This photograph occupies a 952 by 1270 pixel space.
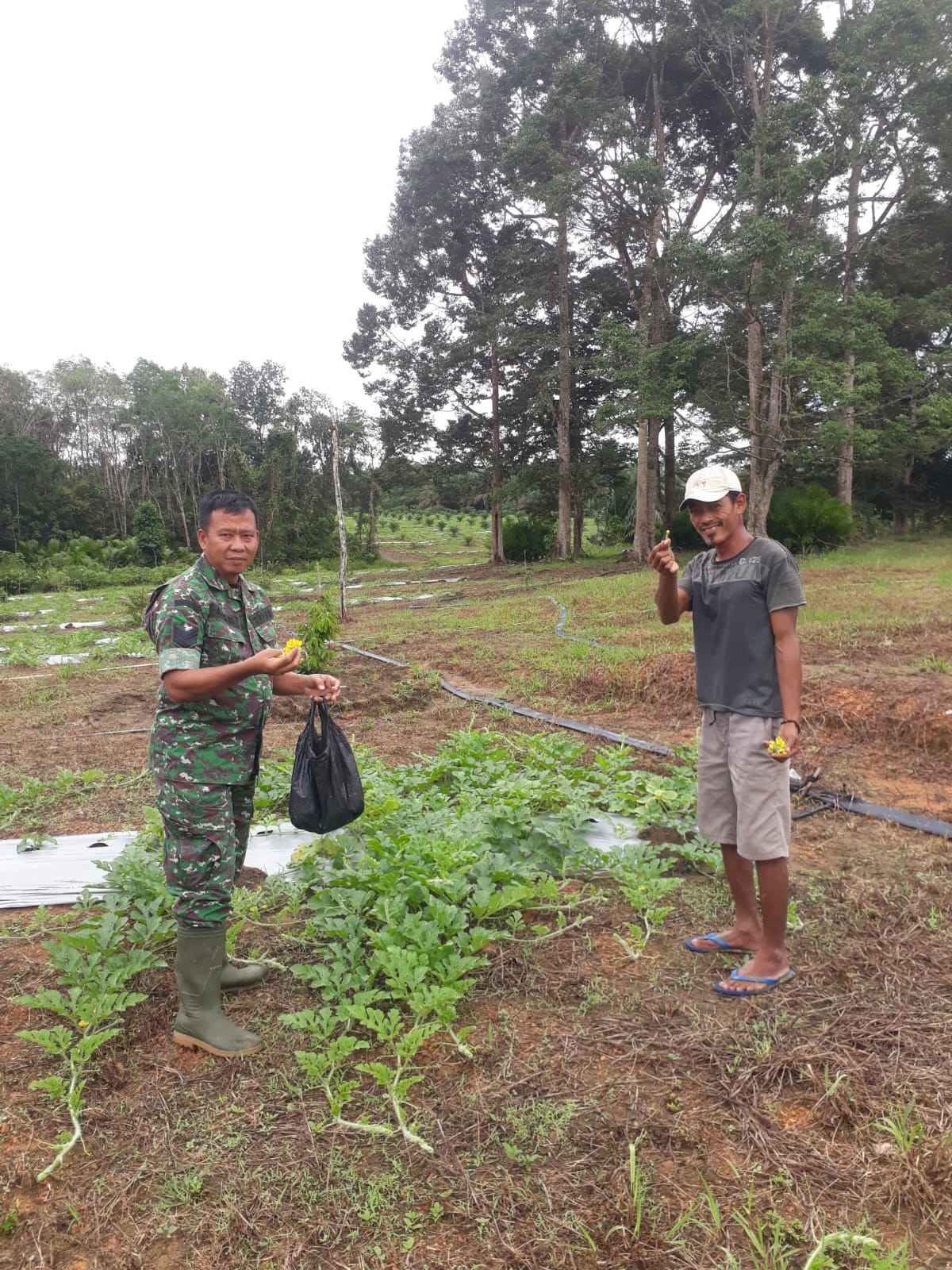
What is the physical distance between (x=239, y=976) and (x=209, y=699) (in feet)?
3.50

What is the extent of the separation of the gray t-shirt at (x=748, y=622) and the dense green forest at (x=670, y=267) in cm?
1310

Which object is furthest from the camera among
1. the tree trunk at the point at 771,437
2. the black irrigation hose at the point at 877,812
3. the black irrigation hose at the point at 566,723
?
the tree trunk at the point at 771,437

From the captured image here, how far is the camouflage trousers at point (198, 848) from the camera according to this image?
7.44 ft

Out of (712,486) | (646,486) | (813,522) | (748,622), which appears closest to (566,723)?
(748,622)

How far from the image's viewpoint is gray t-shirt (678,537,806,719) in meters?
2.49

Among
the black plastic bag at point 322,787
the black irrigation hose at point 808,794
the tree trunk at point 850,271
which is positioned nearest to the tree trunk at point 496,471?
the tree trunk at point 850,271

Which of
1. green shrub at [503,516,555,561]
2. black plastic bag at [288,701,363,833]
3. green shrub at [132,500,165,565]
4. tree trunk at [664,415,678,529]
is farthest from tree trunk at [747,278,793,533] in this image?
green shrub at [132,500,165,565]

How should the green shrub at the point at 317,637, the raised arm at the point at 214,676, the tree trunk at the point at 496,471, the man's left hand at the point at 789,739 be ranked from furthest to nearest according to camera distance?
the tree trunk at the point at 496,471
the green shrub at the point at 317,637
the man's left hand at the point at 789,739
the raised arm at the point at 214,676

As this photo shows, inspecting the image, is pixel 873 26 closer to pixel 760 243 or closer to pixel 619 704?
pixel 760 243

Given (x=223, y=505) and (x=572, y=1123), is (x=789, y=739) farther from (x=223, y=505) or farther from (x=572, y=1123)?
(x=223, y=505)

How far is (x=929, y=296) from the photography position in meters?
18.6

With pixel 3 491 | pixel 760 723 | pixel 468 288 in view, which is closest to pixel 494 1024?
pixel 760 723

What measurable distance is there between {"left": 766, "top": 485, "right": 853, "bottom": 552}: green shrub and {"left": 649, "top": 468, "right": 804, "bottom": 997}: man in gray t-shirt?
17.3 meters

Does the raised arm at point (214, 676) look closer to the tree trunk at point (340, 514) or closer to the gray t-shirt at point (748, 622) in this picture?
the gray t-shirt at point (748, 622)
